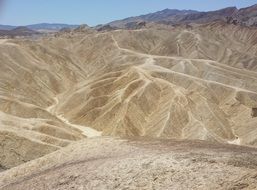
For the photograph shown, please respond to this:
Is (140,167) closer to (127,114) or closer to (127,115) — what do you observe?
(127,115)

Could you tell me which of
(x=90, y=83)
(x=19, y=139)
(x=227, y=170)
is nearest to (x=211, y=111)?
(x=90, y=83)

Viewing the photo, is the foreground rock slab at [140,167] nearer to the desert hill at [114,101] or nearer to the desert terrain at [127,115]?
the desert terrain at [127,115]

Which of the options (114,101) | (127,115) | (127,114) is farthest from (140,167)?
(114,101)

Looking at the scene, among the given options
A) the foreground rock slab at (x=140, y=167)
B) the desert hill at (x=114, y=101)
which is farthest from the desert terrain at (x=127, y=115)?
the desert hill at (x=114, y=101)

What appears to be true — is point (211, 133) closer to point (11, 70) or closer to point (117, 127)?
point (117, 127)

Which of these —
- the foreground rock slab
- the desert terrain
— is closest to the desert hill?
the desert terrain

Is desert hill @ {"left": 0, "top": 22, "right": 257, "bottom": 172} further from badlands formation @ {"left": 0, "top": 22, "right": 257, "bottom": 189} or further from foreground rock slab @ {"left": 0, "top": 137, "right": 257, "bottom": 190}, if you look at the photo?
foreground rock slab @ {"left": 0, "top": 137, "right": 257, "bottom": 190}

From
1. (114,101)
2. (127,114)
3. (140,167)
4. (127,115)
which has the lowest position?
(127,115)
